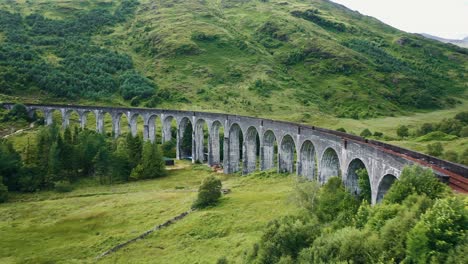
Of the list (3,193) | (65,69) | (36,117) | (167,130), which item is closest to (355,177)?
(3,193)

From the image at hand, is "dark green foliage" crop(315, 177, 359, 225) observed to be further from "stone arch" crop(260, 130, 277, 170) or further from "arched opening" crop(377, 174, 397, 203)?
"stone arch" crop(260, 130, 277, 170)

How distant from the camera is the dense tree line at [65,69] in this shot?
491ft

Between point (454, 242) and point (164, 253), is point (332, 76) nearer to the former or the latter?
point (164, 253)

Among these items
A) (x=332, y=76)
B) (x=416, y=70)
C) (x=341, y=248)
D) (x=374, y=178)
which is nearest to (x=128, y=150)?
(x=374, y=178)

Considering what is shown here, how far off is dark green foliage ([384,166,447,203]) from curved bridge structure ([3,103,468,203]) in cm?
159

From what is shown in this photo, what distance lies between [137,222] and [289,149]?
27.5 metres

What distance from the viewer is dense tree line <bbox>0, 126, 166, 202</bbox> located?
71812mm

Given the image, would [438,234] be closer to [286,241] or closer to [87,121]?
[286,241]

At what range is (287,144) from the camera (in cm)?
6531

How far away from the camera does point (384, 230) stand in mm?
23672

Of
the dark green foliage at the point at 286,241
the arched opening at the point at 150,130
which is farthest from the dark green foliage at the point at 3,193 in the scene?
the dark green foliage at the point at 286,241

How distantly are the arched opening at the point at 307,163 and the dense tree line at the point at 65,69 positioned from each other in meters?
108

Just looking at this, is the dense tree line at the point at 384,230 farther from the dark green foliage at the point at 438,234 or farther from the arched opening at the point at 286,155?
the arched opening at the point at 286,155

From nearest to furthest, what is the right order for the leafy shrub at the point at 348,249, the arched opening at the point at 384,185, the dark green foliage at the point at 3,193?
the leafy shrub at the point at 348,249
the arched opening at the point at 384,185
the dark green foliage at the point at 3,193
